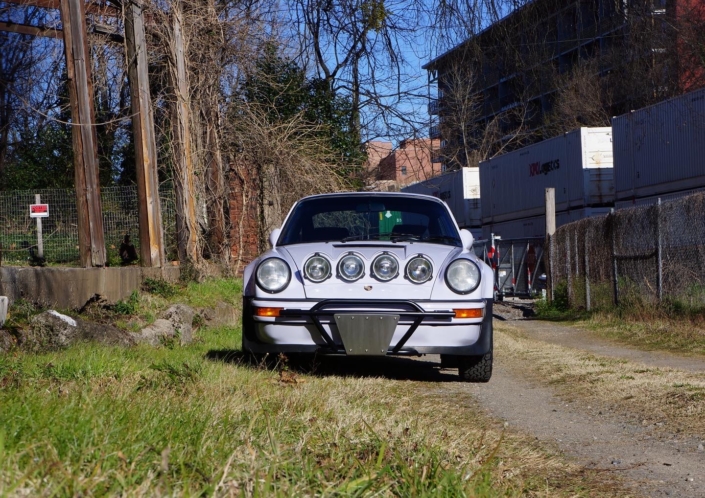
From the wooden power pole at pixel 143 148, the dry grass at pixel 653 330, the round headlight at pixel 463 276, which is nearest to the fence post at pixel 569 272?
the dry grass at pixel 653 330

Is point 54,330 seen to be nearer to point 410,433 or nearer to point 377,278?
point 377,278

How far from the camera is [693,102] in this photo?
2094 cm

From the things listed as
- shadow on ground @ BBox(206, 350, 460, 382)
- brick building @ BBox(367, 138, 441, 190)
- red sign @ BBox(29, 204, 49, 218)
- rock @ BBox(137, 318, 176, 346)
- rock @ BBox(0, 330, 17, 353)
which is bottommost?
shadow on ground @ BBox(206, 350, 460, 382)

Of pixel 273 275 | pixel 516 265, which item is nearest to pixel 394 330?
pixel 273 275

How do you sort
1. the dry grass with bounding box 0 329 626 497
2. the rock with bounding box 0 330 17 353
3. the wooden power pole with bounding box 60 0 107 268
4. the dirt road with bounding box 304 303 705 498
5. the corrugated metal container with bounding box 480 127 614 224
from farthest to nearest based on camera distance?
the corrugated metal container with bounding box 480 127 614 224 → the wooden power pole with bounding box 60 0 107 268 → the rock with bounding box 0 330 17 353 → the dirt road with bounding box 304 303 705 498 → the dry grass with bounding box 0 329 626 497

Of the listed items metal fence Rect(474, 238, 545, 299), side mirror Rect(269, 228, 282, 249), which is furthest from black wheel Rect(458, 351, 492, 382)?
metal fence Rect(474, 238, 545, 299)

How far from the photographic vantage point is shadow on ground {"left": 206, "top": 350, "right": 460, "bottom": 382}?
708 cm

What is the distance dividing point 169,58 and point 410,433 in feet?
40.7

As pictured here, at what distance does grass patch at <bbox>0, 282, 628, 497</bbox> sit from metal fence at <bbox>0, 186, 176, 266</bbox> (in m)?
12.1

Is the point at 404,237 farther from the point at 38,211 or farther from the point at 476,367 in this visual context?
the point at 38,211

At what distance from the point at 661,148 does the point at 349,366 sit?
17.6 meters

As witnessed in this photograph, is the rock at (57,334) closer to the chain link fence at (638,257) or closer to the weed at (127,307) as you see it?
the weed at (127,307)

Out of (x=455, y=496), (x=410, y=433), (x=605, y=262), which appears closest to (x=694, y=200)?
(x=605, y=262)

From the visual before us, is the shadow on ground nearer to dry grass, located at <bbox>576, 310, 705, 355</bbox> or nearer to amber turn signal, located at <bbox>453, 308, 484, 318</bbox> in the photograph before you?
amber turn signal, located at <bbox>453, 308, 484, 318</bbox>
